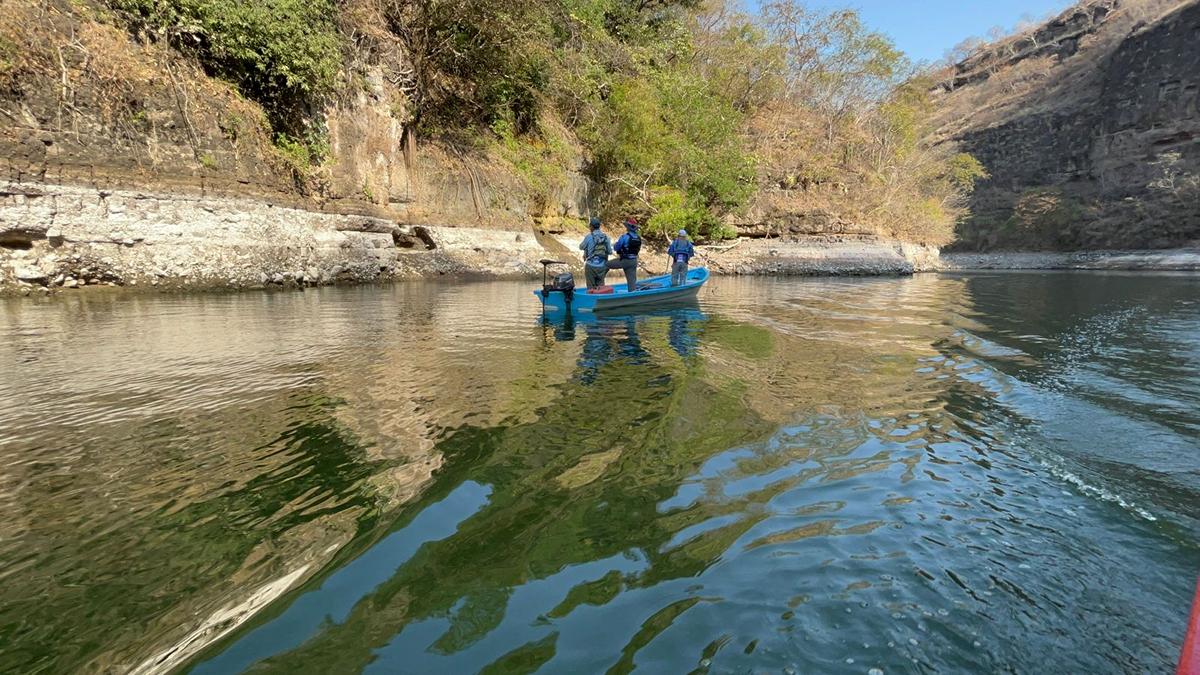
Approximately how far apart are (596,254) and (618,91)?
708 inches

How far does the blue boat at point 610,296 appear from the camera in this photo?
10.0 meters

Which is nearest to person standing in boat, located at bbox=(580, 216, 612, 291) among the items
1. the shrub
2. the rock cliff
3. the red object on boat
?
the rock cliff

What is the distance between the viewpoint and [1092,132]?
47.4 m

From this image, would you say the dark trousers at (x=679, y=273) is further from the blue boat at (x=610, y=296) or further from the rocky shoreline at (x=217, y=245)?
the rocky shoreline at (x=217, y=245)

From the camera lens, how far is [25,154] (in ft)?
36.5

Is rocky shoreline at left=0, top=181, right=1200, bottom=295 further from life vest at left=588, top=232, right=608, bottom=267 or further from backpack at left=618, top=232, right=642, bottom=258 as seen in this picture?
backpack at left=618, top=232, right=642, bottom=258

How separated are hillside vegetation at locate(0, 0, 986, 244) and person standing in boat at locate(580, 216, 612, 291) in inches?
405

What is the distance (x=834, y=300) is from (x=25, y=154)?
58.9ft

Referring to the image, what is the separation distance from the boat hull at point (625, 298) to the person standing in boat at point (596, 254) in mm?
488

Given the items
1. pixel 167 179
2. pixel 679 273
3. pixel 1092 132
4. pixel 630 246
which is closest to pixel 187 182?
pixel 167 179

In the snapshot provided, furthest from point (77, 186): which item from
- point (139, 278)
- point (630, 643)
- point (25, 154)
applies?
point (630, 643)

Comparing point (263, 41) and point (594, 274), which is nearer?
point (594, 274)

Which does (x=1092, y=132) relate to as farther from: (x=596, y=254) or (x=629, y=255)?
(x=596, y=254)

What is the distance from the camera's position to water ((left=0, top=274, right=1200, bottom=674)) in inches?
79.2
